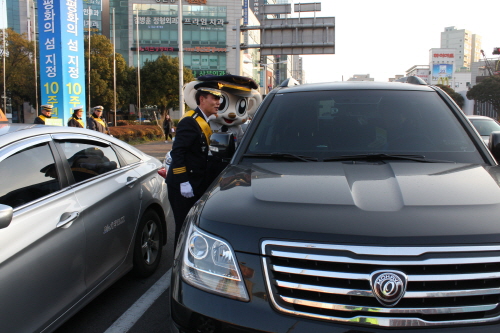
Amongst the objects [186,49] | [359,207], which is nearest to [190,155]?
[359,207]

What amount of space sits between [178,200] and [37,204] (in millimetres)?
1490

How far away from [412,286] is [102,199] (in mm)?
2443

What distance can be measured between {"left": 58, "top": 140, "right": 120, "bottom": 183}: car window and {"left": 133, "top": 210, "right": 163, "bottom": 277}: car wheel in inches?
23.3

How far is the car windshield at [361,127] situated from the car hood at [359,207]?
432mm

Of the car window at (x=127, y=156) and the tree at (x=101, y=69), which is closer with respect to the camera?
the car window at (x=127, y=156)

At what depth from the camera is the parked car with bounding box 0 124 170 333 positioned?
238 cm

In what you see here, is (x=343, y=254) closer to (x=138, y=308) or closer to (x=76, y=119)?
(x=138, y=308)

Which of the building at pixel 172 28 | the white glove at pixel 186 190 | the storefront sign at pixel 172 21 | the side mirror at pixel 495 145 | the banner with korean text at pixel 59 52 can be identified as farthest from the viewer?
the building at pixel 172 28

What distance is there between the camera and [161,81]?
48188 millimetres

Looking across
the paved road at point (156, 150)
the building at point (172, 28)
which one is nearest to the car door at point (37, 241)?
the paved road at point (156, 150)

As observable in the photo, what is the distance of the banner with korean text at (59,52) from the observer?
14234mm

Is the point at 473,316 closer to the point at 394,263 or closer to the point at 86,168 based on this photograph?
the point at 394,263

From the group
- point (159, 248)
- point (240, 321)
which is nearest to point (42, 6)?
point (159, 248)

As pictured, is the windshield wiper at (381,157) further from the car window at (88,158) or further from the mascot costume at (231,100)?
the mascot costume at (231,100)
